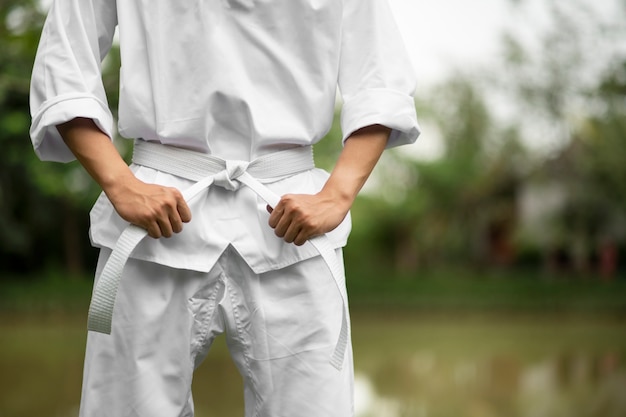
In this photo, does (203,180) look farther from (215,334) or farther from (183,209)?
(215,334)

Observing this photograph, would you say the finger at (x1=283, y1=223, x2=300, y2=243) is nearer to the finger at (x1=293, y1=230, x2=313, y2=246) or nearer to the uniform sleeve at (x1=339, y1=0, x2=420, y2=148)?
the finger at (x1=293, y1=230, x2=313, y2=246)

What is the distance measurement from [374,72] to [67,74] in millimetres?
397

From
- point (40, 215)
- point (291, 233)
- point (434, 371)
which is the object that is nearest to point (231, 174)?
point (291, 233)

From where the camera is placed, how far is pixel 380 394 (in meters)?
5.34

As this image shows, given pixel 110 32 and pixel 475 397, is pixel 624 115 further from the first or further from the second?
pixel 110 32

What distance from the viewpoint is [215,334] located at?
113cm

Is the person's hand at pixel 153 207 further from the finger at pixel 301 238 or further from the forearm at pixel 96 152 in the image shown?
the finger at pixel 301 238

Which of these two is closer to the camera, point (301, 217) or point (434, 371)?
point (301, 217)

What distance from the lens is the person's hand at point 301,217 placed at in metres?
1.05

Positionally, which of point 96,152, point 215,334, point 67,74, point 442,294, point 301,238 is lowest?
point 442,294

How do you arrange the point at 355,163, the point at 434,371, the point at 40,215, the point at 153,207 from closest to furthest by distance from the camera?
the point at 153,207 < the point at 355,163 < the point at 434,371 < the point at 40,215

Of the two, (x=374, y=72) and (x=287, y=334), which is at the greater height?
(x=374, y=72)

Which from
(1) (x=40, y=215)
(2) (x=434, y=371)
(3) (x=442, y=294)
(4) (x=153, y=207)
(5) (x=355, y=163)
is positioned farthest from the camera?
(1) (x=40, y=215)

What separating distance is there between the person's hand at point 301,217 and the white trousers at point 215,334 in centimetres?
6
